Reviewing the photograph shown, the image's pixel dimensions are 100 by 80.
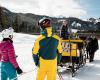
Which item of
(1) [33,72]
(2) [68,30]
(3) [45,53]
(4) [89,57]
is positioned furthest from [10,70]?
(4) [89,57]

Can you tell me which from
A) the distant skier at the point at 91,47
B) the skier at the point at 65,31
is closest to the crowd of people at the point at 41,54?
the skier at the point at 65,31

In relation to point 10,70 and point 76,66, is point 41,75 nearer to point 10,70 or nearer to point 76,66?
point 10,70

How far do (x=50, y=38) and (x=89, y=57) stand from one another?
8547 mm

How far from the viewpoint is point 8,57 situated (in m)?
6.59

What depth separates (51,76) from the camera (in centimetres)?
656

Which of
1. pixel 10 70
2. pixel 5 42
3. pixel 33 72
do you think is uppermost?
pixel 5 42

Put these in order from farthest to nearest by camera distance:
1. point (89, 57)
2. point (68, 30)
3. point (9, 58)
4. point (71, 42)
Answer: point (89, 57)
point (68, 30)
point (71, 42)
point (9, 58)

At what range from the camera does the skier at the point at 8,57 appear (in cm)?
649

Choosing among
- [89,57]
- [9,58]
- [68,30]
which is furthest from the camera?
[89,57]

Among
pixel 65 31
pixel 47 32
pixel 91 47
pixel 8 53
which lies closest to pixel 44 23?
pixel 47 32

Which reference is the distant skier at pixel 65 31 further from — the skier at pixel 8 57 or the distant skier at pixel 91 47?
the skier at pixel 8 57

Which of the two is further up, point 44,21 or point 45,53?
point 44,21

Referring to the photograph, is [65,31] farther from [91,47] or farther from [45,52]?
[45,52]

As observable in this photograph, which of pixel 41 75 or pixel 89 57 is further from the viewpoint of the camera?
pixel 89 57
